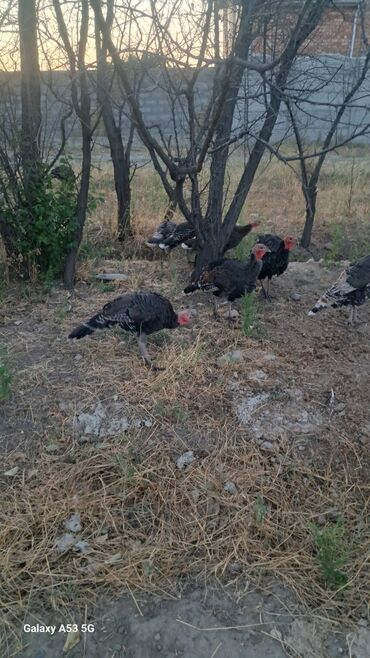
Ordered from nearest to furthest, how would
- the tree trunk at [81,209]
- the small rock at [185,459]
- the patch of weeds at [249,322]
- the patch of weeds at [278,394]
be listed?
1. the small rock at [185,459]
2. the patch of weeds at [278,394]
3. the patch of weeds at [249,322]
4. the tree trunk at [81,209]

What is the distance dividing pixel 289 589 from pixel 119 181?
6.71 meters

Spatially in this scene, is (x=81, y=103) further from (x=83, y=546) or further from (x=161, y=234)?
(x=83, y=546)

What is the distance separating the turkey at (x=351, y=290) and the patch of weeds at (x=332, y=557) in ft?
8.80

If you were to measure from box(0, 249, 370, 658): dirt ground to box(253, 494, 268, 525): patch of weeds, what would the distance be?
0.13 meters

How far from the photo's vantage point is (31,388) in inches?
176

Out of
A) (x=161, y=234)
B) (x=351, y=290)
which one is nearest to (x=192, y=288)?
(x=351, y=290)

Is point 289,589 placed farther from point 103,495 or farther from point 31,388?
point 31,388

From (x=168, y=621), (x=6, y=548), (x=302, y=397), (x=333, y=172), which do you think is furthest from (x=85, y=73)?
(x=333, y=172)

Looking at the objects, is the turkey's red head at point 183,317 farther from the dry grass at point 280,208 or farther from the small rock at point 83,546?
the dry grass at point 280,208

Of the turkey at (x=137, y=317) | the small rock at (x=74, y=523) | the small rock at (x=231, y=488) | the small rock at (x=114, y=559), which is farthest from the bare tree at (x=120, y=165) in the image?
the small rock at (x=114, y=559)

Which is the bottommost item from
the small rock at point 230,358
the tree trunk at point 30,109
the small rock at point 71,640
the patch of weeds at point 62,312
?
the small rock at point 71,640

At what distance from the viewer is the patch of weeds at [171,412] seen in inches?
164

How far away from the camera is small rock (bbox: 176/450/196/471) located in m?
3.85

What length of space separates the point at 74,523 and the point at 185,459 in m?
0.89
